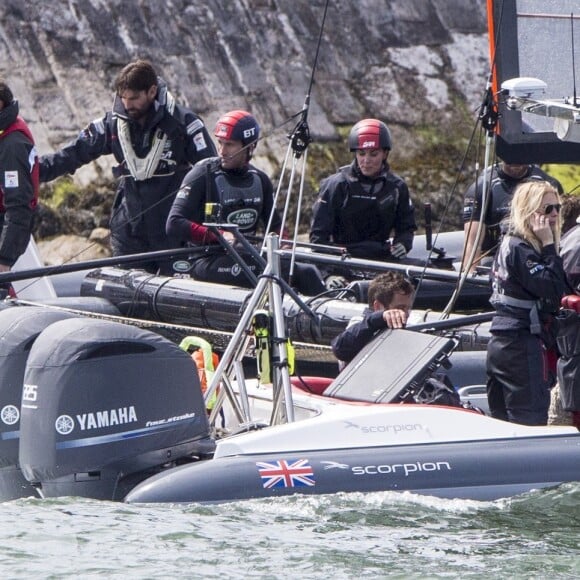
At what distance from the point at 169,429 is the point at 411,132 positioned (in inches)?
339

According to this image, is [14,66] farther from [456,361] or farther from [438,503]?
[438,503]

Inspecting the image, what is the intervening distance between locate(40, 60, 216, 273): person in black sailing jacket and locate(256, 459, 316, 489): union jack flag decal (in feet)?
9.18

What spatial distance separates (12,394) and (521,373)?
6.15 feet

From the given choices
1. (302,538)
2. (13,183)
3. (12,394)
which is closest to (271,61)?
(13,183)

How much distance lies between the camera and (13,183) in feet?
24.2

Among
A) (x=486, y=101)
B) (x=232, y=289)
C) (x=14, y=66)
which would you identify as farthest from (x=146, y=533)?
Answer: (x=14, y=66)

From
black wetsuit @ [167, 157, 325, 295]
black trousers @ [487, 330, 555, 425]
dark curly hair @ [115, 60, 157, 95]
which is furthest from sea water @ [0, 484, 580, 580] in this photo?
dark curly hair @ [115, 60, 157, 95]

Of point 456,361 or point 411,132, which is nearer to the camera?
point 456,361

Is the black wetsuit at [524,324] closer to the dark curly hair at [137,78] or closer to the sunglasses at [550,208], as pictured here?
the sunglasses at [550,208]

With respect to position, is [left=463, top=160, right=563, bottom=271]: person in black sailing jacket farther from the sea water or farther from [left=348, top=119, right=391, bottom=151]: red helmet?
the sea water

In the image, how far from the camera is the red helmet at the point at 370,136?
25.8ft

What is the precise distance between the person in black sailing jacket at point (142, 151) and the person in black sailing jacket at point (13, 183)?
25.6 inches

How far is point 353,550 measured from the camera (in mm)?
4723

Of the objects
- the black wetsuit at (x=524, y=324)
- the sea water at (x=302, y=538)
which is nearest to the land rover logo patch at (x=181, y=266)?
the black wetsuit at (x=524, y=324)
